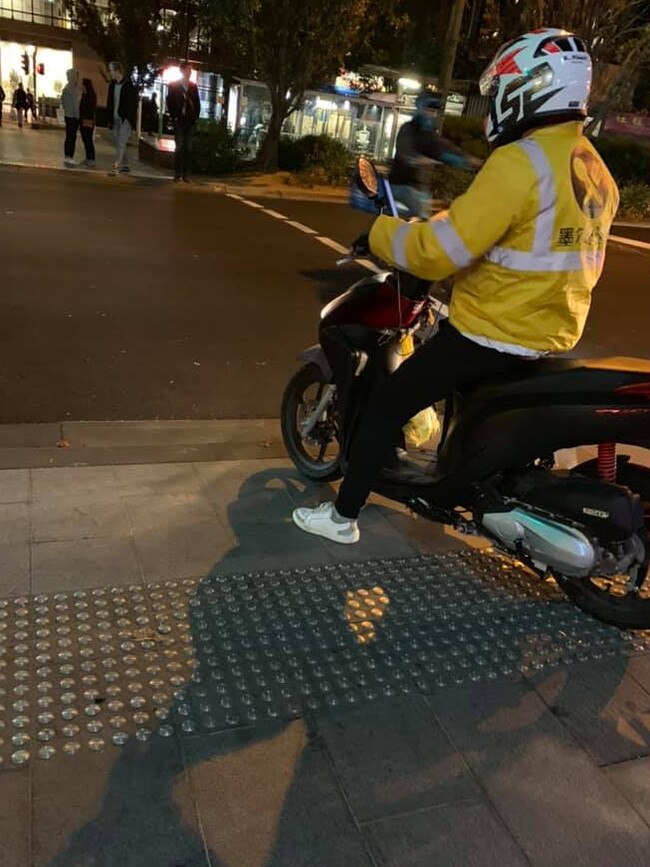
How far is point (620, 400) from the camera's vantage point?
247 centimetres

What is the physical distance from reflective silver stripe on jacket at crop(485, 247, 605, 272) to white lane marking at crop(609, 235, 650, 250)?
1358 cm

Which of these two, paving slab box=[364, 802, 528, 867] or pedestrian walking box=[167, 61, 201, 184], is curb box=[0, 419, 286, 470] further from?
pedestrian walking box=[167, 61, 201, 184]

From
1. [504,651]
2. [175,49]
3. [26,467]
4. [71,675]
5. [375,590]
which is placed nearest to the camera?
[71,675]

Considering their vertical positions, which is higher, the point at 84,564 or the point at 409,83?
the point at 409,83

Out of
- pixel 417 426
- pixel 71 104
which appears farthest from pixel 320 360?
pixel 71 104

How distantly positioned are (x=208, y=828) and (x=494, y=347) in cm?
179

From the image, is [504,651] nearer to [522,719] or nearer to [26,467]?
[522,719]

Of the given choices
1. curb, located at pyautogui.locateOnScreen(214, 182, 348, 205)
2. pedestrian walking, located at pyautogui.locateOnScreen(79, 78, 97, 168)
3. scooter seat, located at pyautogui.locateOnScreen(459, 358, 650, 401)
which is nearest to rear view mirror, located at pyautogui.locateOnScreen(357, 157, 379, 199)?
scooter seat, located at pyautogui.locateOnScreen(459, 358, 650, 401)

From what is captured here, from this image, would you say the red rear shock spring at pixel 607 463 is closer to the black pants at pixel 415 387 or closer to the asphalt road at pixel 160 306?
the black pants at pixel 415 387

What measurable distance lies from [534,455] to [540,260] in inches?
28.9

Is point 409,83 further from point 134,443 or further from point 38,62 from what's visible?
point 134,443

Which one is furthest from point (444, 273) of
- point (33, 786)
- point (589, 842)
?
point (33, 786)

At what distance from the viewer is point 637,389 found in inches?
95.5

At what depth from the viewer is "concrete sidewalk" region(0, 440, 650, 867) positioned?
197 centimetres
